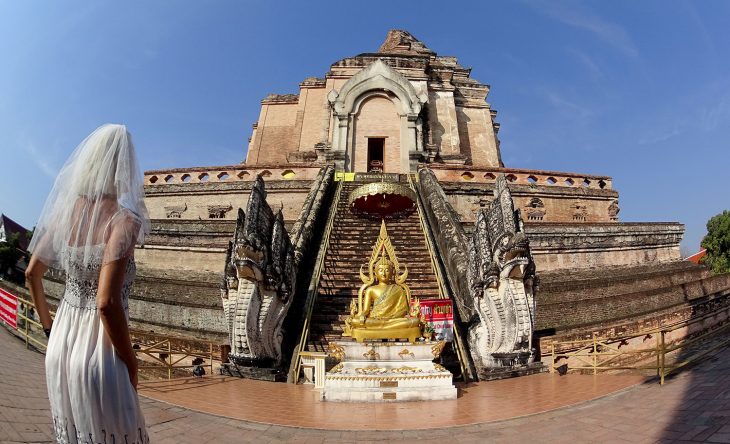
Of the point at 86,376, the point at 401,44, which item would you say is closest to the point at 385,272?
the point at 86,376

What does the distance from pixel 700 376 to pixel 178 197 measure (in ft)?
63.5

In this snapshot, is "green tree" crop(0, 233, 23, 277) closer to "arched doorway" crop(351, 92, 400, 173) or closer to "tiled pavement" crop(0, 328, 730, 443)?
"arched doorway" crop(351, 92, 400, 173)

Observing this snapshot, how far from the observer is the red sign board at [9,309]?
31.6 ft

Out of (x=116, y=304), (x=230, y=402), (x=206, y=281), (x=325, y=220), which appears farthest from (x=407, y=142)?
(x=116, y=304)

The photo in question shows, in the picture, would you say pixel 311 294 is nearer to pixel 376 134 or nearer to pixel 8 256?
pixel 376 134

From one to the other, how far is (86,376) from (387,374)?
5.52m

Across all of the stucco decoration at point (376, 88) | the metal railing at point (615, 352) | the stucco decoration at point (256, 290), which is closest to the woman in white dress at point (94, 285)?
the stucco decoration at point (256, 290)

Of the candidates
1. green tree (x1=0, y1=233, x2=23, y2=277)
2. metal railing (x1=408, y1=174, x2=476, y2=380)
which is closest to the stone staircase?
metal railing (x1=408, y1=174, x2=476, y2=380)

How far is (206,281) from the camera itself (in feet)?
40.8

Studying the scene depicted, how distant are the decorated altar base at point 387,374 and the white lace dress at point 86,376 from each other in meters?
4.85

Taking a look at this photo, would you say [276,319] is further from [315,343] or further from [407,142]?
[407,142]

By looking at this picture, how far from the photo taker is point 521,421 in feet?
17.7

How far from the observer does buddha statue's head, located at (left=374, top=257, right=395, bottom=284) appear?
8.26 meters

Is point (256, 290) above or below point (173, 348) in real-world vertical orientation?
above
